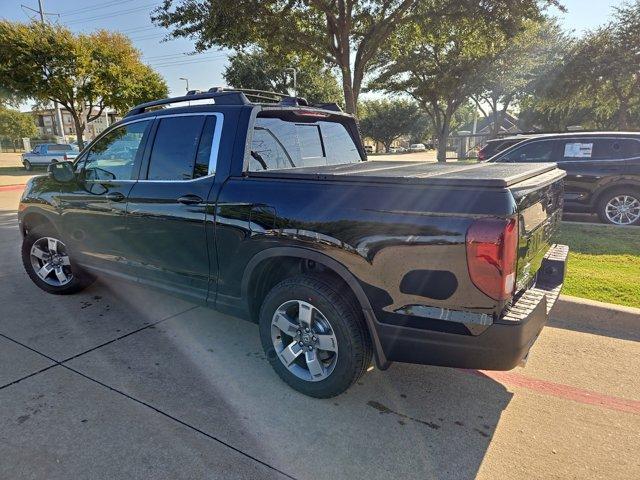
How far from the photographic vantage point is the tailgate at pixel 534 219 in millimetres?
2309

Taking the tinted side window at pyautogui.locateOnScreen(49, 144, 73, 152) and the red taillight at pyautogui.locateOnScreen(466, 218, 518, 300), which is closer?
the red taillight at pyautogui.locateOnScreen(466, 218, 518, 300)

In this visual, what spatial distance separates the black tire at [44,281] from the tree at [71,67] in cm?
2053

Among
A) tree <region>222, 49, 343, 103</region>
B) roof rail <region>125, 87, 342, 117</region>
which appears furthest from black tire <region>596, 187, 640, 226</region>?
tree <region>222, 49, 343, 103</region>

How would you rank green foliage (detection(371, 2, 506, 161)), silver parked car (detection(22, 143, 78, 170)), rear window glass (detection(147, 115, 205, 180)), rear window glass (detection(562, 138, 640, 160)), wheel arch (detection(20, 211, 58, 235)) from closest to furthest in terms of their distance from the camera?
rear window glass (detection(147, 115, 205, 180))
wheel arch (detection(20, 211, 58, 235))
rear window glass (detection(562, 138, 640, 160))
green foliage (detection(371, 2, 506, 161))
silver parked car (detection(22, 143, 78, 170))

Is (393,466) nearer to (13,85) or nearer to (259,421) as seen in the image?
(259,421)

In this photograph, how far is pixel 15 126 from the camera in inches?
2562

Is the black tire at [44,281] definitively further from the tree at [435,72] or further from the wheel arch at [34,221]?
the tree at [435,72]

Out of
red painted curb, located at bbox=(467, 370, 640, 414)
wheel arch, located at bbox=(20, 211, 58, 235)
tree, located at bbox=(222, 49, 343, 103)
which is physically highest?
tree, located at bbox=(222, 49, 343, 103)

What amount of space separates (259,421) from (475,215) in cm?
179

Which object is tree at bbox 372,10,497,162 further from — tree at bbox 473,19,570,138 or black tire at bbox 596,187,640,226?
black tire at bbox 596,187,640,226

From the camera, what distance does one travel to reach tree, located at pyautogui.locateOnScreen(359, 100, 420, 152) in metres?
56.8

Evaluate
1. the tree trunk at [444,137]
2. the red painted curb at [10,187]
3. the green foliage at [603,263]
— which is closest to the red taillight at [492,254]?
the green foliage at [603,263]

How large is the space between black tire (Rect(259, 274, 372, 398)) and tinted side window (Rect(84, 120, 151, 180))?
1917 mm

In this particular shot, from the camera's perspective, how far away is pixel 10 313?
427 cm
